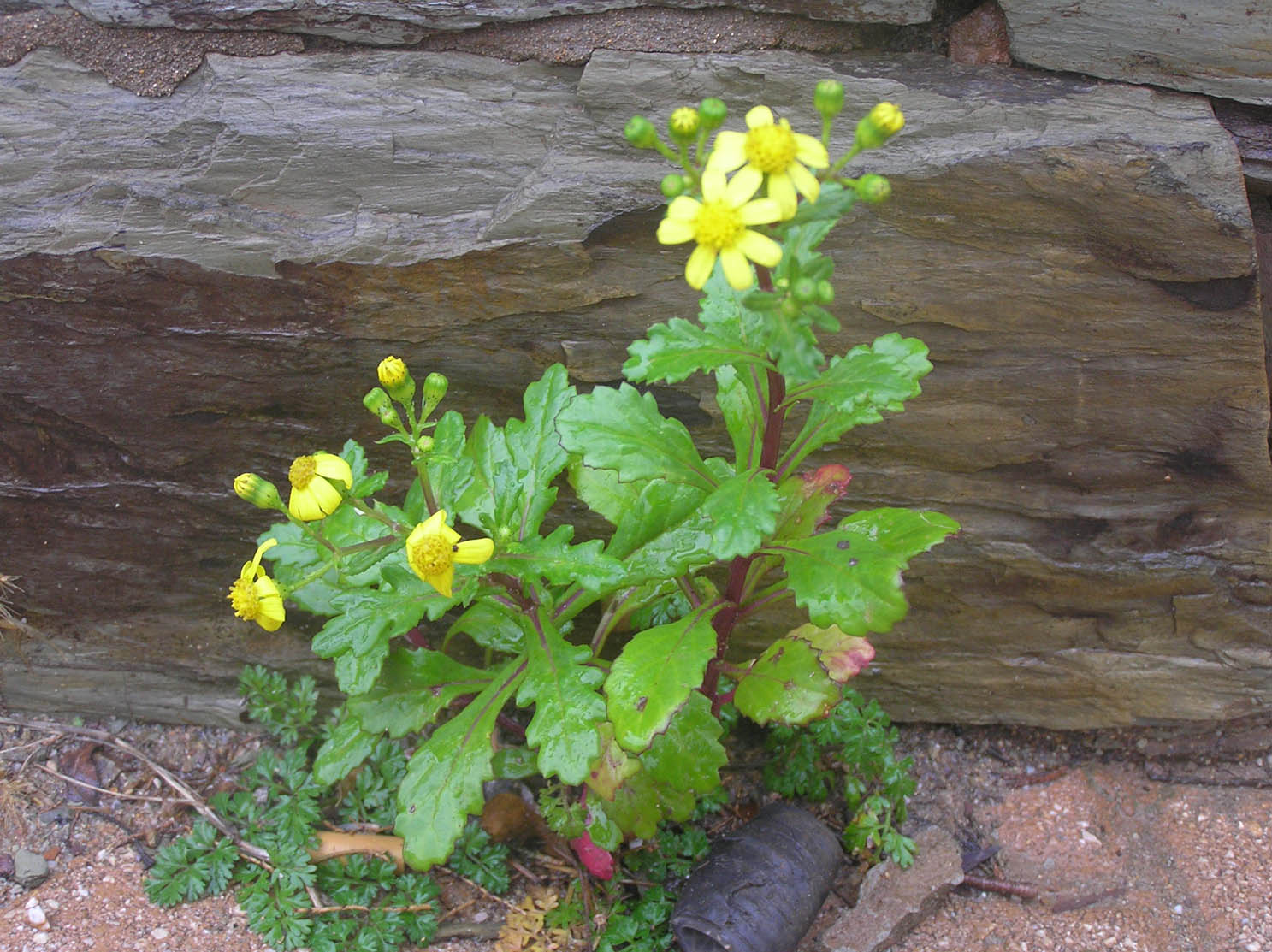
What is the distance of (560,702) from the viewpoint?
1.97m

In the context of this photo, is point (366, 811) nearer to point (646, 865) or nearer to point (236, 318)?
point (646, 865)

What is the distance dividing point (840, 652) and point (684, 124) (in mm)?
1058

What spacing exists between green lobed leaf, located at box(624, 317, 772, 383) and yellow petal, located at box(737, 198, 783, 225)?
0.28 meters

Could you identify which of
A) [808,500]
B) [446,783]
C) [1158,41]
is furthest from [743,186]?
[1158,41]

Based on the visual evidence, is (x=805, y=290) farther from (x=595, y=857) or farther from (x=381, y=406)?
(x=595, y=857)

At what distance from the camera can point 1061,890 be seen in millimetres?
2535

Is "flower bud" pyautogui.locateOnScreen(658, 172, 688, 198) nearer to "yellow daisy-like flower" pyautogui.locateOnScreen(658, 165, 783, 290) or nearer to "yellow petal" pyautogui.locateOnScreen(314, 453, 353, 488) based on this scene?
"yellow daisy-like flower" pyautogui.locateOnScreen(658, 165, 783, 290)

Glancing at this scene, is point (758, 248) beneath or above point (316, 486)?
above

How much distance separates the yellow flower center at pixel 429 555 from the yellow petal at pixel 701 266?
0.60m

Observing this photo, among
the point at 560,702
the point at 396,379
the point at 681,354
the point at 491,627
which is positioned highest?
the point at 681,354

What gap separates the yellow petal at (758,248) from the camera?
154 centimetres

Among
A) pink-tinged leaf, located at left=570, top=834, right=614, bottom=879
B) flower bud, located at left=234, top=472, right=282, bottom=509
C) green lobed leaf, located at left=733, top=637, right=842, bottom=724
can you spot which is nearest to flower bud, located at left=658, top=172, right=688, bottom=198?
flower bud, located at left=234, top=472, right=282, bottom=509

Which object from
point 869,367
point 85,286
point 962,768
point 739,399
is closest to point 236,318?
point 85,286

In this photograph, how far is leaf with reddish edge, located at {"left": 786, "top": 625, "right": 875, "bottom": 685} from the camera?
204cm
